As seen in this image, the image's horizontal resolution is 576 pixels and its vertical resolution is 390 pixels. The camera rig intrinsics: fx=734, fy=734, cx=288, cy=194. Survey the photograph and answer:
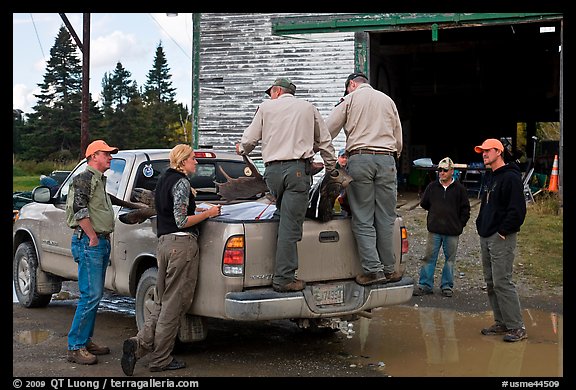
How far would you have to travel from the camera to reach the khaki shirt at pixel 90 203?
6480 mm

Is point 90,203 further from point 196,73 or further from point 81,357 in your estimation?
point 196,73

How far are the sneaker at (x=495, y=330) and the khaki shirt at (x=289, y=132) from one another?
102 inches

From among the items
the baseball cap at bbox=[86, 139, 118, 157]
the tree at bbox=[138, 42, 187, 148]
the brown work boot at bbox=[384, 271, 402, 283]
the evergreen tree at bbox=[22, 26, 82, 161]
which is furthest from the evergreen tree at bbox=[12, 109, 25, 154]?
the brown work boot at bbox=[384, 271, 402, 283]

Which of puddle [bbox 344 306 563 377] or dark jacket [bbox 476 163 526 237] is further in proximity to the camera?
dark jacket [bbox 476 163 526 237]

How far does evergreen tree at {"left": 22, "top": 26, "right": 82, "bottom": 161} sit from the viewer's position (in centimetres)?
6241

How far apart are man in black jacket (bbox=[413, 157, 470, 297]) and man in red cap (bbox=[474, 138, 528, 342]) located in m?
2.15

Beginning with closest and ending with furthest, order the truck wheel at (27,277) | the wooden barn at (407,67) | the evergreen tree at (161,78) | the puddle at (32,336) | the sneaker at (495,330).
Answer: the puddle at (32,336), the sneaker at (495,330), the truck wheel at (27,277), the wooden barn at (407,67), the evergreen tree at (161,78)

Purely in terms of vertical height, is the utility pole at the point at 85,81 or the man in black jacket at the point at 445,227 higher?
the utility pole at the point at 85,81

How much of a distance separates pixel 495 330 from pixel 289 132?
3.13m

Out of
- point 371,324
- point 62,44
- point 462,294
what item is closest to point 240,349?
point 371,324

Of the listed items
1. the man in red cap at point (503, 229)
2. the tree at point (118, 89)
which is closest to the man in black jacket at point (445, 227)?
the man in red cap at point (503, 229)

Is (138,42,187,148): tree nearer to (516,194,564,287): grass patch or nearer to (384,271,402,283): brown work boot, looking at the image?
(516,194,564,287): grass patch

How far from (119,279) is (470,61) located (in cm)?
2123

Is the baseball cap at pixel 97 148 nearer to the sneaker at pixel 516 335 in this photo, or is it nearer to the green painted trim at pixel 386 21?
the sneaker at pixel 516 335
